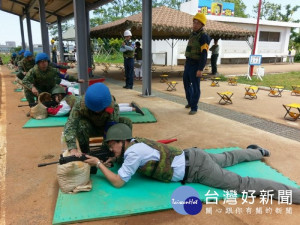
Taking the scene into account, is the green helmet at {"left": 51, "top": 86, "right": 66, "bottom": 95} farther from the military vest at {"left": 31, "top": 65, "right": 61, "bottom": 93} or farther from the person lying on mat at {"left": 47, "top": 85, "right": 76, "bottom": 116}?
the military vest at {"left": 31, "top": 65, "right": 61, "bottom": 93}

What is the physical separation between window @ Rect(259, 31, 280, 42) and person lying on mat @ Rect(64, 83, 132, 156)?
26818mm

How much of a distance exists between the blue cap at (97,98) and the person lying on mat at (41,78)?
283 centimetres

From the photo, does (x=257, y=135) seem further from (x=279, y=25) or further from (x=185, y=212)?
(x=279, y=25)

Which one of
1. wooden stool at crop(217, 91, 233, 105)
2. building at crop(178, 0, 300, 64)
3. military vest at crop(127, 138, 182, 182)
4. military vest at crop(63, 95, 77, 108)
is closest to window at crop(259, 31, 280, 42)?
building at crop(178, 0, 300, 64)

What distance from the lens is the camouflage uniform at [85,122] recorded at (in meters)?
2.73

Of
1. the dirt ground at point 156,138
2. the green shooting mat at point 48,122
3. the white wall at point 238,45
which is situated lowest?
the dirt ground at point 156,138

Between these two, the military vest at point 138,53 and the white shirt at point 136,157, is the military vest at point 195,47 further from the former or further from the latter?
the military vest at point 138,53

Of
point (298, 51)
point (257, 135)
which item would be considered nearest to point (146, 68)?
point (257, 135)

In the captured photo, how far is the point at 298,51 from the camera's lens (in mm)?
29734

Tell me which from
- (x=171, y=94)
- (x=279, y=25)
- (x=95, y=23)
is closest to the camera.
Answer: (x=171, y=94)

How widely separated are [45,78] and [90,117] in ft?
10.3

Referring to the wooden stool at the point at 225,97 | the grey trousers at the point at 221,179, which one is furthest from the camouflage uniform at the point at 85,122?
the wooden stool at the point at 225,97

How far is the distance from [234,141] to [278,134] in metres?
1.02

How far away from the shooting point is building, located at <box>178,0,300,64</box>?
2330 centimetres
